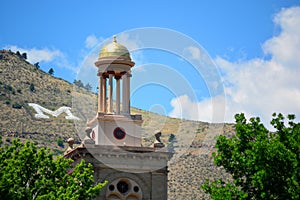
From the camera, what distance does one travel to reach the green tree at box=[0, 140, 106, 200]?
4844 cm

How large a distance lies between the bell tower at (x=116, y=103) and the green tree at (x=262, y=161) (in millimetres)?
9917

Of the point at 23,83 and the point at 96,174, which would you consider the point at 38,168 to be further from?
the point at 23,83

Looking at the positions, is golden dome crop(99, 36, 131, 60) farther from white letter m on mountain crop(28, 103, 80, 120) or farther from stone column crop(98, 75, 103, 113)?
white letter m on mountain crop(28, 103, 80, 120)

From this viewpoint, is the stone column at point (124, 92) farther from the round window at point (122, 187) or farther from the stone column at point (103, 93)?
the round window at point (122, 187)

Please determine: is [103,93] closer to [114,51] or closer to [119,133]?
[114,51]

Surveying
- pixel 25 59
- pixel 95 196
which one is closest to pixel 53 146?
pixel 25 59

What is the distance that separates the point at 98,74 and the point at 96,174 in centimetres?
763

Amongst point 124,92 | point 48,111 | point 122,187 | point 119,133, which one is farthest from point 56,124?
point 122,187

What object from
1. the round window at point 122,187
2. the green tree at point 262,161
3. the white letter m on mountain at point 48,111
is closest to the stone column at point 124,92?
the round window at point 122,187

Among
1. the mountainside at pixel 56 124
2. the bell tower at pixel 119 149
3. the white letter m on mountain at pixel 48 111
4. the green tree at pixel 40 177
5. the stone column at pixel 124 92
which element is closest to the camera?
the green tree at pixel 40 177

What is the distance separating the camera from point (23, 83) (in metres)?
146

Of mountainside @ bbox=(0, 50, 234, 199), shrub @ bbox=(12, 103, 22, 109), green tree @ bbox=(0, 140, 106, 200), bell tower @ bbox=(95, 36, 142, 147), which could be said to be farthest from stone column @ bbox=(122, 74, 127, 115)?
shrub @ bbox=(12, 103, 22, 109)

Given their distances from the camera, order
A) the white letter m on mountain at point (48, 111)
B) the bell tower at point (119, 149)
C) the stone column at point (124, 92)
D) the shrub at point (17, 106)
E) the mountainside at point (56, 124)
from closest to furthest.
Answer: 1. the bell tower at point (119, 149)
2. the stone column at point (124, 92)
3. the mountainside at point (56, 124)
4. the white letter m on mountain at point (48, 111)
5. the shrub at point (17, 106)

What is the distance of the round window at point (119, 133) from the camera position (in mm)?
57487
